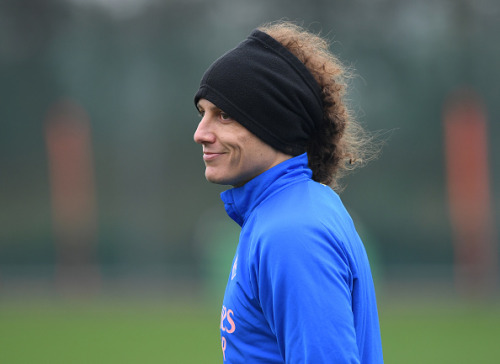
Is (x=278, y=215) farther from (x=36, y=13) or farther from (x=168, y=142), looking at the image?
(x=36, y=13)

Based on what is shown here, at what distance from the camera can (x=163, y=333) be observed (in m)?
7.98

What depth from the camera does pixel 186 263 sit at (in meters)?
12.6

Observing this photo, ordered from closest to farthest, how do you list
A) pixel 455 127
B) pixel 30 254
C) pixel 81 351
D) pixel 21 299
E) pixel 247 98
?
pixel 247 98 → pixel 81 351 → pixel 21 299 → pixel 455 127 → pixel 30 254

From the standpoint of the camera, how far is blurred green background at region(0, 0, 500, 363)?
11.7m

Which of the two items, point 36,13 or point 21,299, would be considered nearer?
point 21,299

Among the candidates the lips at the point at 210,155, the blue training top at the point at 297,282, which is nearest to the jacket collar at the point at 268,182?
the blue training top at the point at 297,282

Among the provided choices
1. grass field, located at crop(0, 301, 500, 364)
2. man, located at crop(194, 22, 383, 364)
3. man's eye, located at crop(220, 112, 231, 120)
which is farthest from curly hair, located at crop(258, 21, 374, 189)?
grass field, located at crop(0, 301, 500, 364)

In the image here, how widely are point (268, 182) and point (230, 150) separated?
159 mm

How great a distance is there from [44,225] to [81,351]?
5.85m

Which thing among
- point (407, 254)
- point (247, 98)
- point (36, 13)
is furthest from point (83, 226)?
point (247, 98)

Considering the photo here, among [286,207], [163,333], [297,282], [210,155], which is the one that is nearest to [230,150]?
[210,155]

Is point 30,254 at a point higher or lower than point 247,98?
lower

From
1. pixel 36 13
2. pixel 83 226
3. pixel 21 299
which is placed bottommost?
pixel 21 299

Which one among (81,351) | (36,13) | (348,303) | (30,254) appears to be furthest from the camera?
(36,13)
